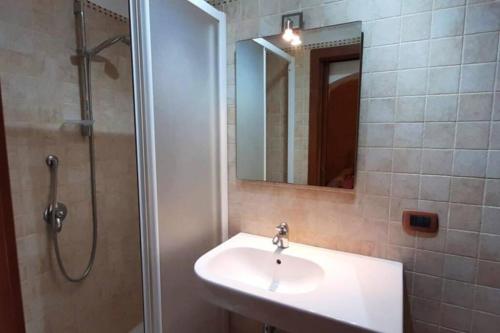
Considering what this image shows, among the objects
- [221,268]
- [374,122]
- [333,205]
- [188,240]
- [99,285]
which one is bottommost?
[99,285]

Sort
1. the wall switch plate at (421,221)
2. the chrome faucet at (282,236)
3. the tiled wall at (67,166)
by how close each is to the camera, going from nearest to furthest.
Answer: the wall switch plate at (421,221) → the tiled wall at (67,166) → the chrome faucet at (282,236)

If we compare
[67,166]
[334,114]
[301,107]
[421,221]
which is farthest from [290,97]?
[67,166]

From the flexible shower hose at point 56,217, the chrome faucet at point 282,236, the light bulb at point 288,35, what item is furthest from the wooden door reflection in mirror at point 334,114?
the flexible shower hose at point 56,217

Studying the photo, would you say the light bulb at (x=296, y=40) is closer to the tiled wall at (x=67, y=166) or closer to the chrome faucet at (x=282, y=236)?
the tiled wall at (x=67, y=166)

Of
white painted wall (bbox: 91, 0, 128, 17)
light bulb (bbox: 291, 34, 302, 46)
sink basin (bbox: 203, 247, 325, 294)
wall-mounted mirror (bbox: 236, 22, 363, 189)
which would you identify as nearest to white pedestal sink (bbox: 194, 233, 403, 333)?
sink basin (bbox: 203, 247, 325, 294)

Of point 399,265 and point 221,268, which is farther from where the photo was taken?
point 221,268

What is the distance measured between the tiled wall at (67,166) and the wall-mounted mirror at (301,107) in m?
0.57

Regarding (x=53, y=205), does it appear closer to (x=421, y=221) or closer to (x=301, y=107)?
(x=301, y=107)

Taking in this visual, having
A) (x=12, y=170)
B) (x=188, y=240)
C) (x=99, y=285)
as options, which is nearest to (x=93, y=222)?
(x=99, y=285)

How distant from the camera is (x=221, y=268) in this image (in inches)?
49.0

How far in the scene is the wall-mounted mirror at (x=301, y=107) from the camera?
1.18 meters

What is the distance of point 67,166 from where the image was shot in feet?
4.58

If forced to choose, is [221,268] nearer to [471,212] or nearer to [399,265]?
[399,265]

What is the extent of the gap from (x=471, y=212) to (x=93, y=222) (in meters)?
1.80
